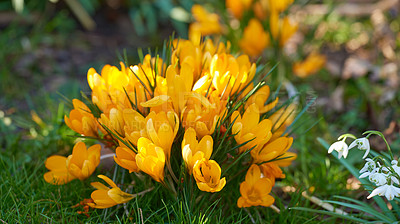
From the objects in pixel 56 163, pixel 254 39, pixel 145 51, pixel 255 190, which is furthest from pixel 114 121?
pixel 145 51

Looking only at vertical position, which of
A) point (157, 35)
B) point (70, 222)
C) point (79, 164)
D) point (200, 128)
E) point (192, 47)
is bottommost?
point (157, 35)

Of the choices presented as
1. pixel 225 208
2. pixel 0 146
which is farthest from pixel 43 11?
pixel 225 208

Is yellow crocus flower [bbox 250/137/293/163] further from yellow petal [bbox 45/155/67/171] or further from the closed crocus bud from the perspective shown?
yellow petal [bbox 45/155/67/171]

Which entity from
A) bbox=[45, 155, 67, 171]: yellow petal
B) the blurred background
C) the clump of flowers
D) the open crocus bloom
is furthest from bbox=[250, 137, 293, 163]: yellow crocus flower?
bbox=[45, 155, 67, 171]: yellow petal

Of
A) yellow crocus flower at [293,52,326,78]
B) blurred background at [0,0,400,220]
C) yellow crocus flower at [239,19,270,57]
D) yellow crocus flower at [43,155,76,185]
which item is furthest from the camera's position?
yellow crocus flower at [293,52,326,78]

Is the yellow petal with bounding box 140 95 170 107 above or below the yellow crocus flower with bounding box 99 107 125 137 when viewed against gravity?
above

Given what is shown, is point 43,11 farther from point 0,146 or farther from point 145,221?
point 145,221

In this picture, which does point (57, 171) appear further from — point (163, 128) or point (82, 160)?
point (163, 128)
